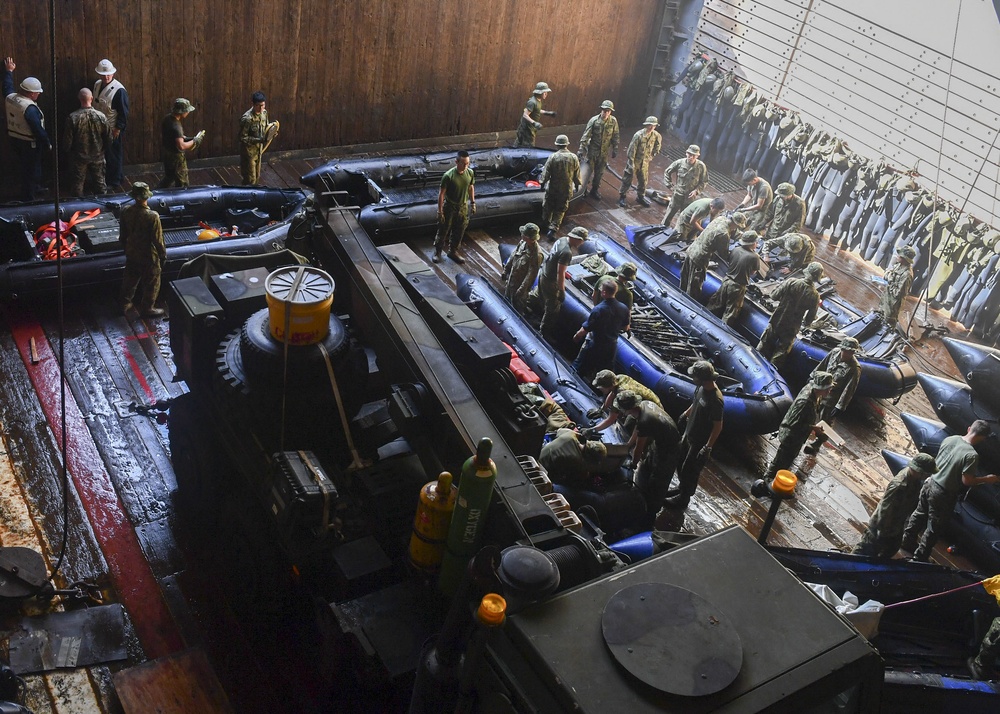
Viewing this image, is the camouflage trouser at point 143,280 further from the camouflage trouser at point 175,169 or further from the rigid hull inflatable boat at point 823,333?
the rigid hull inflatable boat at point 823,333

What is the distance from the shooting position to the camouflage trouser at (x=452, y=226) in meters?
10.5

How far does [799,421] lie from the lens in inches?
316

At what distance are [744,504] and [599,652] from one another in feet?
16.3

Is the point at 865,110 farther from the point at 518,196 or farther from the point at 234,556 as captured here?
the point at 234,556

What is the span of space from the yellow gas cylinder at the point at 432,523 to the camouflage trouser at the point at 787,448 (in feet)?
14.6

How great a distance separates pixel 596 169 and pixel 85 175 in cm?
680

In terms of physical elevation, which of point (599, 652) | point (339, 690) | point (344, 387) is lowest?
point (339, 690)

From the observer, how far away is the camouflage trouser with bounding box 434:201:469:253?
413 inches

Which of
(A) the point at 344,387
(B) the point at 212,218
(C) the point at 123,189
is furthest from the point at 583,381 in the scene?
(C) the point at 123,189

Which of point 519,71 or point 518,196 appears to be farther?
point 519,71

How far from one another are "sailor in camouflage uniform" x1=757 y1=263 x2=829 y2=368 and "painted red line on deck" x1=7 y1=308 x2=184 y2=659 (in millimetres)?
6516

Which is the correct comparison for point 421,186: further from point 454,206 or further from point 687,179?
point 687,179

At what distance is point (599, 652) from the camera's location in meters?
3.37

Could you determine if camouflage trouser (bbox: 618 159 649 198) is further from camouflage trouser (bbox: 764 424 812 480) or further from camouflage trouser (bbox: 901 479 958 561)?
camouflage trouser (bbox: 901 479 958 561)
